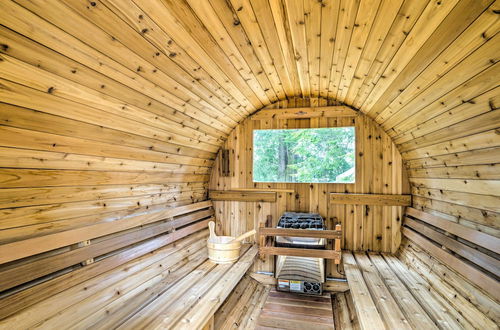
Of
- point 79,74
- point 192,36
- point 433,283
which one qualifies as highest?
point 192,36

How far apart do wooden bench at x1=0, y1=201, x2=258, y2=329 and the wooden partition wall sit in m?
Result: 0.85

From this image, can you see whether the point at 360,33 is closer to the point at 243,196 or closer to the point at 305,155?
the point at 305,155

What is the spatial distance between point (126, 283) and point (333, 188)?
2.61 m

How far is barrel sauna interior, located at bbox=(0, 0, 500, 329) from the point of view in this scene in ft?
4.33

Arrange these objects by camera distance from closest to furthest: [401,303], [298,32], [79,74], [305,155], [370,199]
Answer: [79,74] → [298,32] → [401,303] → [370,199] → [305,155]

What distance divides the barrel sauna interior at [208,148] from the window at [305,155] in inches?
10.3

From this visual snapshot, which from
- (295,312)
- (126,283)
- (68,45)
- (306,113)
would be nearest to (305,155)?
(306,113)

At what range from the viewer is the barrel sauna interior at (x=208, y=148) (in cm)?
132

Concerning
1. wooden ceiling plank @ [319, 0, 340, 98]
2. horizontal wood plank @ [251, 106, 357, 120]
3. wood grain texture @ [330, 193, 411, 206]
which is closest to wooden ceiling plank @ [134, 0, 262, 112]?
wooden ceiling plank @ [319, 0, 340, 98]

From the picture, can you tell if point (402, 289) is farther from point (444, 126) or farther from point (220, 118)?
point (220, 118)

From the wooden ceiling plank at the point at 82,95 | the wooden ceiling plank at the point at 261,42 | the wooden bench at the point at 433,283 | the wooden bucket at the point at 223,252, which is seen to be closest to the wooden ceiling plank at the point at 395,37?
the wooden ceiling plank at the point at 261,42

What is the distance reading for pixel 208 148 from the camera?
3477mm

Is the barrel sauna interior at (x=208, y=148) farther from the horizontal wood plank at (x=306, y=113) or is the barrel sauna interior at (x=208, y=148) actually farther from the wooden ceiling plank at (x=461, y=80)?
the horizontal wood plank at (x=306, y=113)

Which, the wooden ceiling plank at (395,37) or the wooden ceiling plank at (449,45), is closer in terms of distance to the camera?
the wooden ceiling plank at (449,45)
